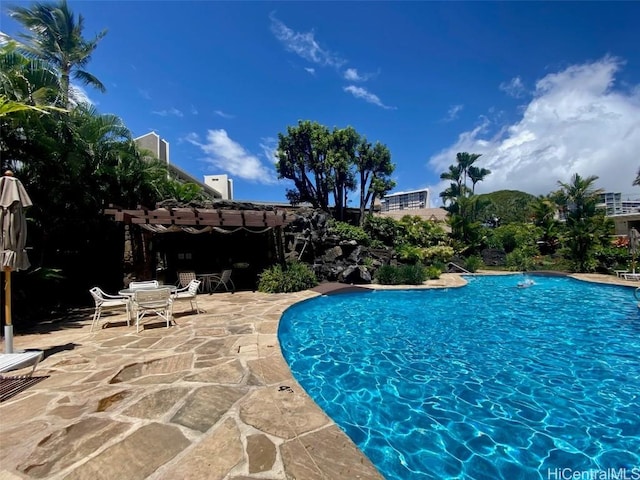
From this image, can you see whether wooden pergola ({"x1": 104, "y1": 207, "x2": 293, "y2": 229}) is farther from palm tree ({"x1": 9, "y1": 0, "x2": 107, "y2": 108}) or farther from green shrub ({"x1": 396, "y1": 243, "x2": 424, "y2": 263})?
palm tree ({"x1": 9, "y1": 0, "x2": 107, "y2": 108})

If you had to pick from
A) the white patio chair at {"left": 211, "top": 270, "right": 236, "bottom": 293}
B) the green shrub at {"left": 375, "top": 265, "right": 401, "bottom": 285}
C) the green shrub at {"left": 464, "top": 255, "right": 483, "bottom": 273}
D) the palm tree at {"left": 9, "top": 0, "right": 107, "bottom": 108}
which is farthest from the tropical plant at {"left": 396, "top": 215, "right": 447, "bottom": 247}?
the palm tree at {"left": 9, "top": 0, "right": 107, "bottom": 108}

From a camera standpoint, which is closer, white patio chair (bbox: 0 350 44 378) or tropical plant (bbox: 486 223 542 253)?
white patio chair (bbox: 0 350 44 378)

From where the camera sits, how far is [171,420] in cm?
271

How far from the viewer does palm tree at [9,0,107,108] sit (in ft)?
49.5

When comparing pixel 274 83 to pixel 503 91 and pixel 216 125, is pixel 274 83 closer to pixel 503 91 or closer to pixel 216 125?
pixel 216 125

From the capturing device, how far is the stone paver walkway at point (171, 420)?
82.5 inches

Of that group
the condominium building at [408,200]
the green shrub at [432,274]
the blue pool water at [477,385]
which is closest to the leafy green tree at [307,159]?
the green shrub at [432,274]

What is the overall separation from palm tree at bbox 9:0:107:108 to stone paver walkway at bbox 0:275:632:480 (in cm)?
1816

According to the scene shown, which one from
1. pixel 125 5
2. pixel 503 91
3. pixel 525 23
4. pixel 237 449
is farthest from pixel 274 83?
pixel 237 449

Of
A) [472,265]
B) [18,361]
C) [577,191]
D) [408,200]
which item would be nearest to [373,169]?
[472,265]

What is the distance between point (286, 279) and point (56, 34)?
759 inches

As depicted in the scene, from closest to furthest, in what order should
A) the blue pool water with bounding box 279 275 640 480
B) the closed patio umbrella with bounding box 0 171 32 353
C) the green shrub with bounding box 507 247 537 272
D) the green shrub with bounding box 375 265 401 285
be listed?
the blue pool water with bounding box 279 275 640 480, the closed patio umbrella with bounding box 0 171 32 353, the green shrub with bounding box 375 265 401 285, the green shrub with bounding box 507 247 537 272

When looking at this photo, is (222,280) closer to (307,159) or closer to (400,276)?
(400,276)

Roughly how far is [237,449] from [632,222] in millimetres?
42385
